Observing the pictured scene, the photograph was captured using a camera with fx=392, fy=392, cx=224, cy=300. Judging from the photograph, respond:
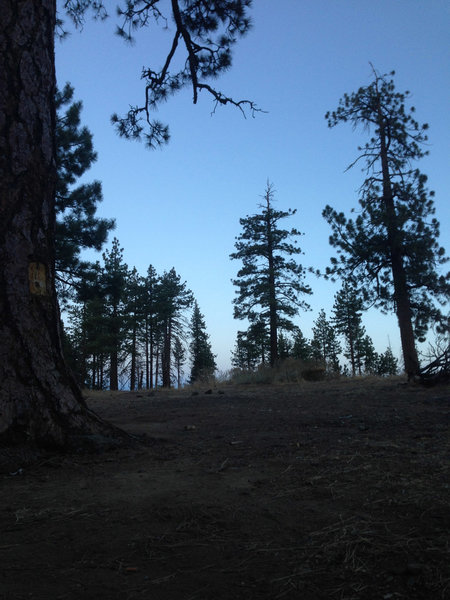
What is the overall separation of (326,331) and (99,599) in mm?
60042

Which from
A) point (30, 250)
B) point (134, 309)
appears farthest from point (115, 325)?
point (30, 250)

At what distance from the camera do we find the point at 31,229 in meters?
3.06

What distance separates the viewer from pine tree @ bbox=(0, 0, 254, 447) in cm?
280

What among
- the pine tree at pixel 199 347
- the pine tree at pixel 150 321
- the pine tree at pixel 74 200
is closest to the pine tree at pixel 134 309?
the pine tree at pixel 150 321

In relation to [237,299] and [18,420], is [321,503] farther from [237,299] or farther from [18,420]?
[237,299]

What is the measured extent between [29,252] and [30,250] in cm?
2

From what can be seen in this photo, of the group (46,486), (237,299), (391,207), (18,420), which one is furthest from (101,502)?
(237,299)

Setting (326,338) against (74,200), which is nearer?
(74,200)

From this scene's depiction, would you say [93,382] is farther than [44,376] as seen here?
Yes

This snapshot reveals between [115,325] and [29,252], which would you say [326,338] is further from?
[29,252]

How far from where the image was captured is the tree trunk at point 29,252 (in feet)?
9.18

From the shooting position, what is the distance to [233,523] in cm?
176

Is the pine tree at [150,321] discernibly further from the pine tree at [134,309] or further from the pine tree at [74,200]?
the pine tree at [74,200]

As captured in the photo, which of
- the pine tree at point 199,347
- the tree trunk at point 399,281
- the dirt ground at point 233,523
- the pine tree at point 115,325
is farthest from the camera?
the pine tree at point 199,347
